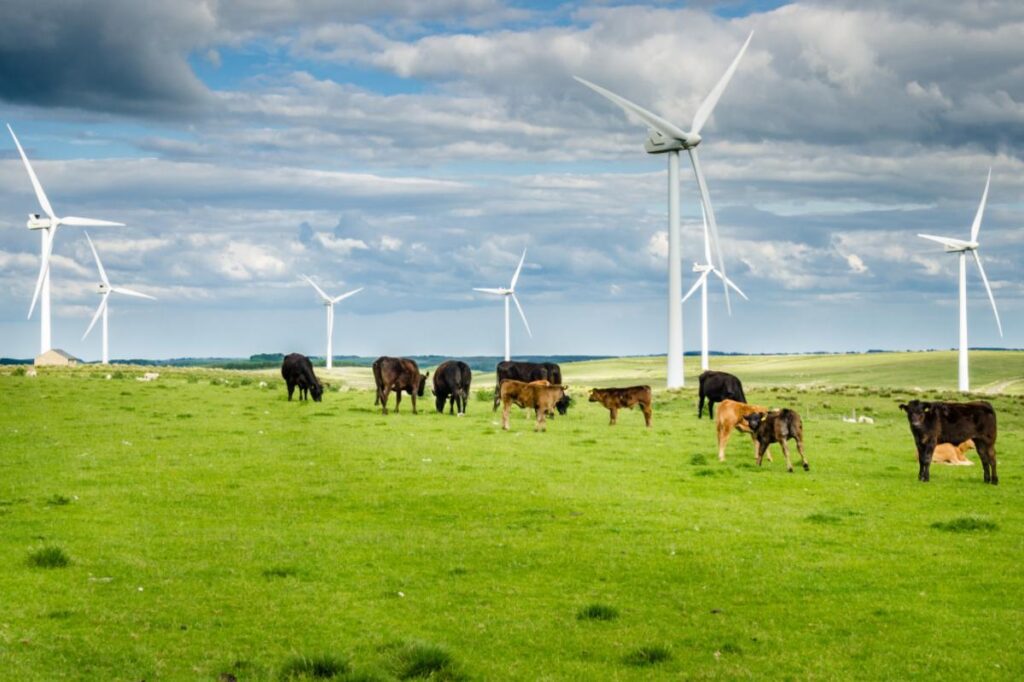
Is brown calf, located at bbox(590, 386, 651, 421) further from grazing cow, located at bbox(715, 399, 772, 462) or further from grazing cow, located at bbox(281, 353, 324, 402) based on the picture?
grazing cow, located at bbox(281, 353, 324, 402)

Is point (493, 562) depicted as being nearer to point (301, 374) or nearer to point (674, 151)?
point (301, 374)

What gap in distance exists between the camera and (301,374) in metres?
45.9

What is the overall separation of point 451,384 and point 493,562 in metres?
24.4

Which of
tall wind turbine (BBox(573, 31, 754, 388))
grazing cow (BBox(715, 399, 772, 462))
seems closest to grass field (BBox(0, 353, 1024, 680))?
grazing cow (BBox(715, 399, 772, 462))

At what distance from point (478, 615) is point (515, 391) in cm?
2059

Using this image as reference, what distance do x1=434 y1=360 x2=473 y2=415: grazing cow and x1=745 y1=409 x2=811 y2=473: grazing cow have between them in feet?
50.4

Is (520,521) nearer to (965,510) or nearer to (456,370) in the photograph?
(965,510)

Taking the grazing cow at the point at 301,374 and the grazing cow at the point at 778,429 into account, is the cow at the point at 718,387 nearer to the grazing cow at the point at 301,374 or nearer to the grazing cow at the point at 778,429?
the grazing cow at the point at 301,374

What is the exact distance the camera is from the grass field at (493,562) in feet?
35.0

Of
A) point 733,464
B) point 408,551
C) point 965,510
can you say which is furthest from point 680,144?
point 408,551

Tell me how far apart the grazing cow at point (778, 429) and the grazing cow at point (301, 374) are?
24786 millimetres

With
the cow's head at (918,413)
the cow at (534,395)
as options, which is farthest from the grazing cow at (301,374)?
the cow's head at (918,413)

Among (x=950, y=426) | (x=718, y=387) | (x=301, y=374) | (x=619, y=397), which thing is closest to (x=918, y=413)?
(x=950, y=426)

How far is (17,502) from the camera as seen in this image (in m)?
19.0
